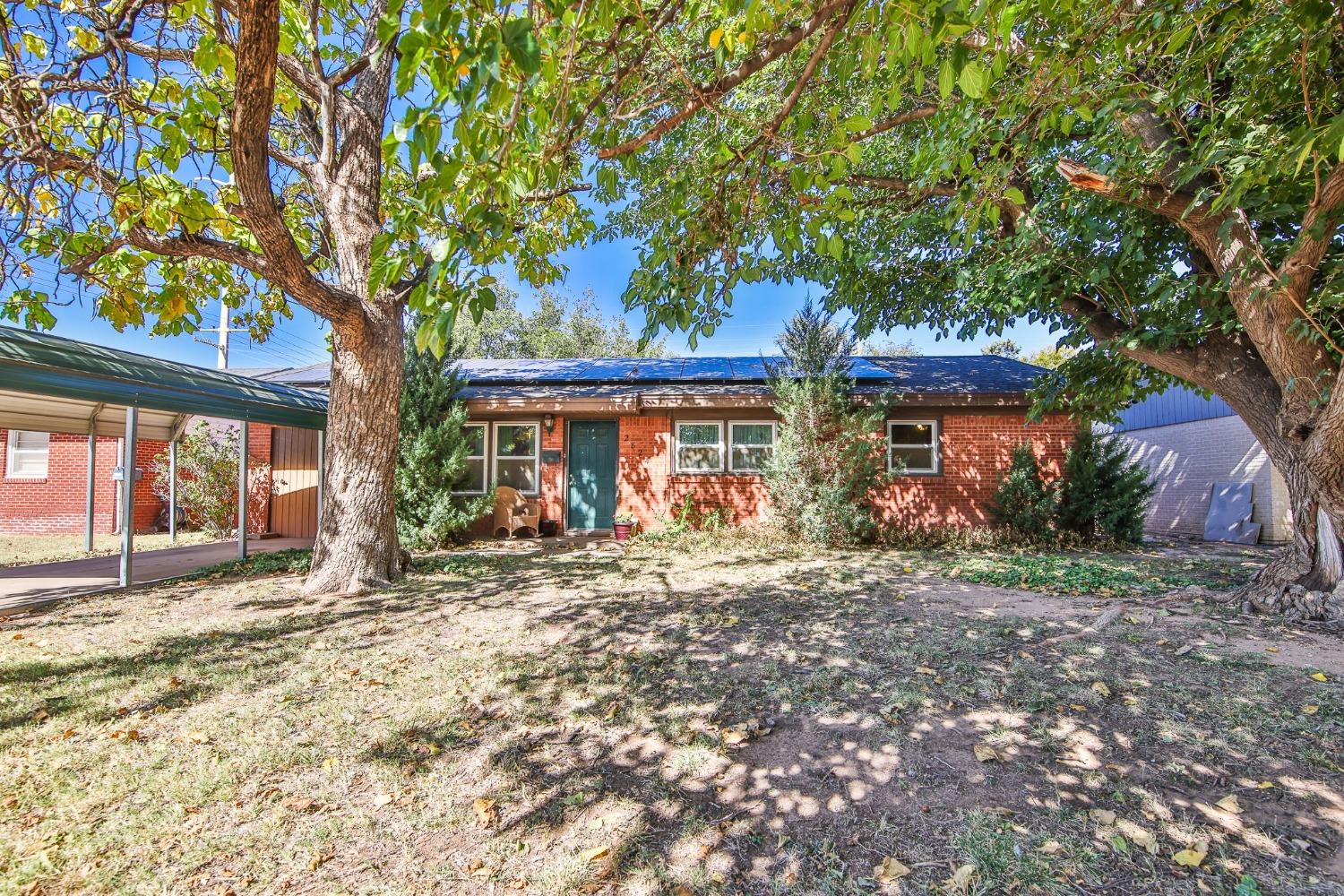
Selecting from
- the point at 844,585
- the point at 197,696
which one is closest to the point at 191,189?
the point at 197,696

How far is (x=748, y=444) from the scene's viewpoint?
37.6ft

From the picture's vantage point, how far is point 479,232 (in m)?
1.69

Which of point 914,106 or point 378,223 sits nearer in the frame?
point 378,223

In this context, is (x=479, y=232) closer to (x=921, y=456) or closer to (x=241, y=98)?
(x=241, y=98)

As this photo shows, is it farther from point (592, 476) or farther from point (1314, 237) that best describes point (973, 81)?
point (592, 476)

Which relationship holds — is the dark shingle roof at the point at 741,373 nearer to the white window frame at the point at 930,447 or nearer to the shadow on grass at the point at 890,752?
the white window frame at the point at 930,447

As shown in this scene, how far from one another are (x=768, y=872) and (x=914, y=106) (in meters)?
8.31

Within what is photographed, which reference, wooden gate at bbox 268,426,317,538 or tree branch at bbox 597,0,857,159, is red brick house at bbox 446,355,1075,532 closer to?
wooden gate at bbox 268,426,317,538

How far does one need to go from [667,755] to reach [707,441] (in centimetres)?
882

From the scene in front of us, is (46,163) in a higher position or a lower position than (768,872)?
higher

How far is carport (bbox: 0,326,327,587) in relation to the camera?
222 inches

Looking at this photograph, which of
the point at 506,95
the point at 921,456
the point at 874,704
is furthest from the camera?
the point at 921,456

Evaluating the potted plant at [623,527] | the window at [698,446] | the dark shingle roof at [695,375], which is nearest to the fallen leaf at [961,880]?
the potted plant at [623,527]

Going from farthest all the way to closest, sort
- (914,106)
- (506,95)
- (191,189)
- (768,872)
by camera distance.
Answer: (914,106)
(191,189)
(768,872)
(506,95)
